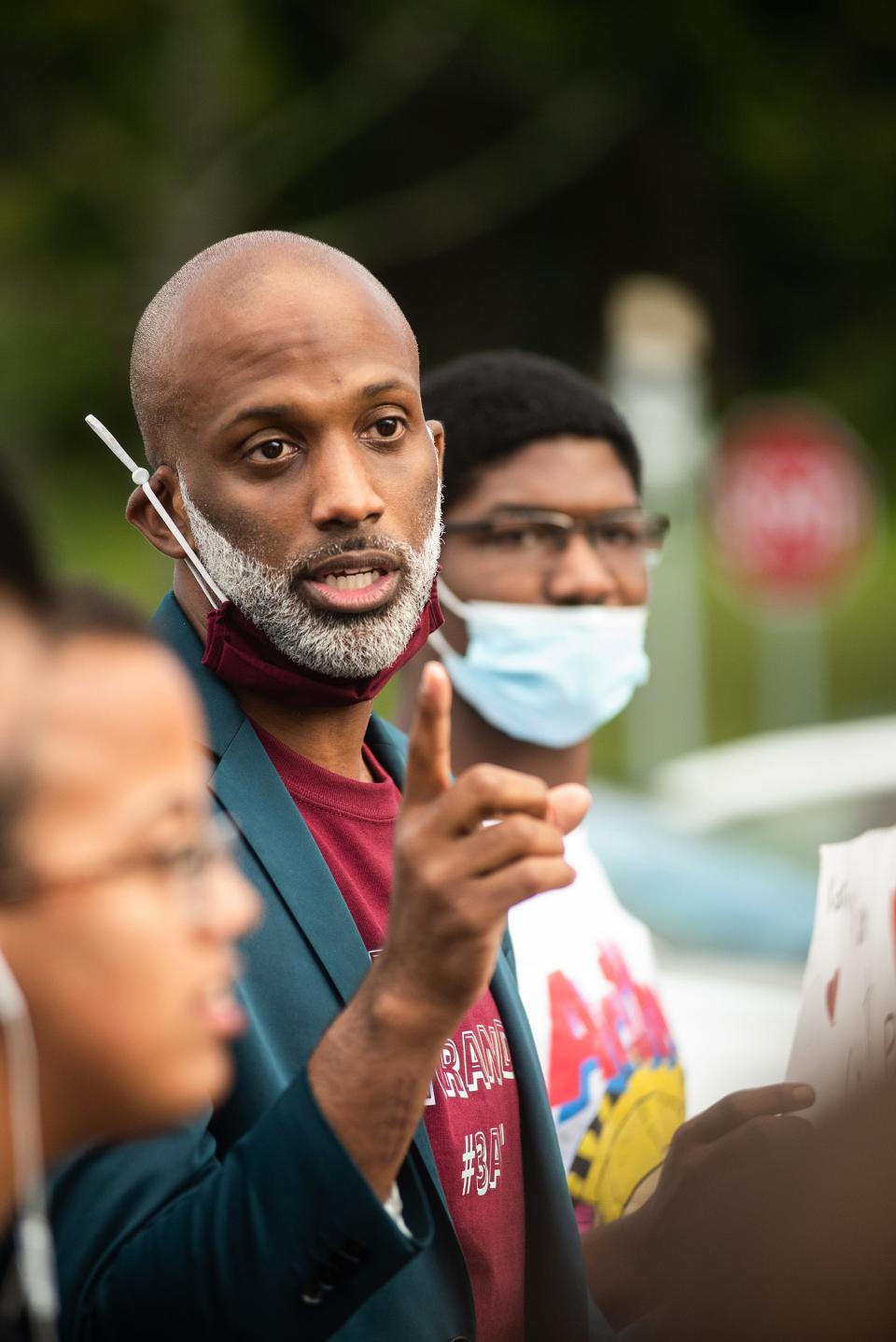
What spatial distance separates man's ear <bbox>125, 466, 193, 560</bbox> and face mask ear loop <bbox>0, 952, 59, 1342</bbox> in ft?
3.40

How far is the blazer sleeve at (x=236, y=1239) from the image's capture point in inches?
70.0

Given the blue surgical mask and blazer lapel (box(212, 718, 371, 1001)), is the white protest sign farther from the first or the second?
the blue surgical mask

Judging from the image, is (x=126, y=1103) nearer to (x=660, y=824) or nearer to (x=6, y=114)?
(x=660, y=824)

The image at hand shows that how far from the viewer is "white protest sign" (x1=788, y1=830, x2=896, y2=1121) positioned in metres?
2.35

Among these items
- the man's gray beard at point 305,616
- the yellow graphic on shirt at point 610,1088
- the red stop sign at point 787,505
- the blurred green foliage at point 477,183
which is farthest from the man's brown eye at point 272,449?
the blurred green foliage at point 477,183

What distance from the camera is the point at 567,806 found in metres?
1.81

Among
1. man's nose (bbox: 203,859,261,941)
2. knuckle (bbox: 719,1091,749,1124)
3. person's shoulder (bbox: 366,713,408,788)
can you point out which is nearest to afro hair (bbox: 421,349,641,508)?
person's shoulder (bbox: 366,713,408,788)

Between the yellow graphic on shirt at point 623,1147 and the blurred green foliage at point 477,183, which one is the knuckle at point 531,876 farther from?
the blurred green foliage at point 477,183

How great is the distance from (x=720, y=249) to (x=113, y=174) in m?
11.0

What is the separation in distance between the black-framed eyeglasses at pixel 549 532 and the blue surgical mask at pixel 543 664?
103 mm

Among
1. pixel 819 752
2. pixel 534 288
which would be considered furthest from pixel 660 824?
pixel 534 288

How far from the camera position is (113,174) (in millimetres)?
19078

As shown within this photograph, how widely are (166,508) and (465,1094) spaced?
0.83 m

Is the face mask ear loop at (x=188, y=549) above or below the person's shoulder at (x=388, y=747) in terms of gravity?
above
